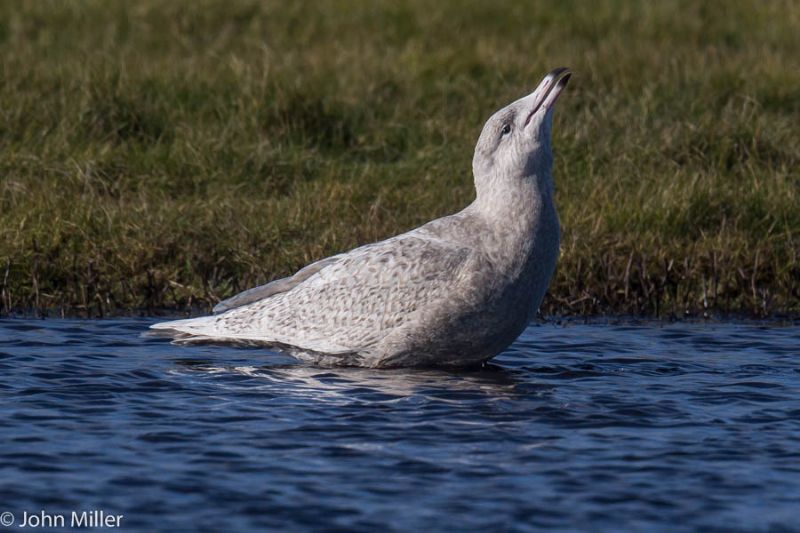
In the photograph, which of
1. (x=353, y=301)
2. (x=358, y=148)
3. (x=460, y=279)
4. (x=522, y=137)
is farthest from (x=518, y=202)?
(x=358, y=148)

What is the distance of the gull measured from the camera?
6961mm

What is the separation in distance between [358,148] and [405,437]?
5.33 metres

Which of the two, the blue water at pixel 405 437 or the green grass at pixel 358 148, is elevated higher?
the green grass at pixel 358 148

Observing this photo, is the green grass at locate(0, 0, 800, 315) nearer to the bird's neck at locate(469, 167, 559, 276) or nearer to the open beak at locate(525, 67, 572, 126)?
the bird's neck at locate(469, 167, 559, 276)

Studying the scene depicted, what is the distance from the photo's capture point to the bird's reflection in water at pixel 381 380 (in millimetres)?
6793

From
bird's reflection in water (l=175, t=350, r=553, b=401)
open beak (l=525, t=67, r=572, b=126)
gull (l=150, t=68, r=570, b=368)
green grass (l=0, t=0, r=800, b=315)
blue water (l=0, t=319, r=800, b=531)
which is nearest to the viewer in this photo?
blue water (l=0, t=319, r=800, b=531)

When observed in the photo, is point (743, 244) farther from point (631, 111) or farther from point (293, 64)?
point (293, 64)

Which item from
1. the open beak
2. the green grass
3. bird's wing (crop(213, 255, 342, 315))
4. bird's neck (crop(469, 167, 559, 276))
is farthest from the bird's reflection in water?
the green grass

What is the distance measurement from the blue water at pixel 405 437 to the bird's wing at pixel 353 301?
16cm

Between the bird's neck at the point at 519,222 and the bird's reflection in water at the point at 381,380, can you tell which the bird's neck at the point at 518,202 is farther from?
the bird's reflection in water at the point at 381,380

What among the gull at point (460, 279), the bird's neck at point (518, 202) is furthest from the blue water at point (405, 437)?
the bird's neck at point (518, 202)

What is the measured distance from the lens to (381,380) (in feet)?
22.9

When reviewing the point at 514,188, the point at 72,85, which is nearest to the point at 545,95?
the point at 514,188

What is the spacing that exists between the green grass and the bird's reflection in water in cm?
150
